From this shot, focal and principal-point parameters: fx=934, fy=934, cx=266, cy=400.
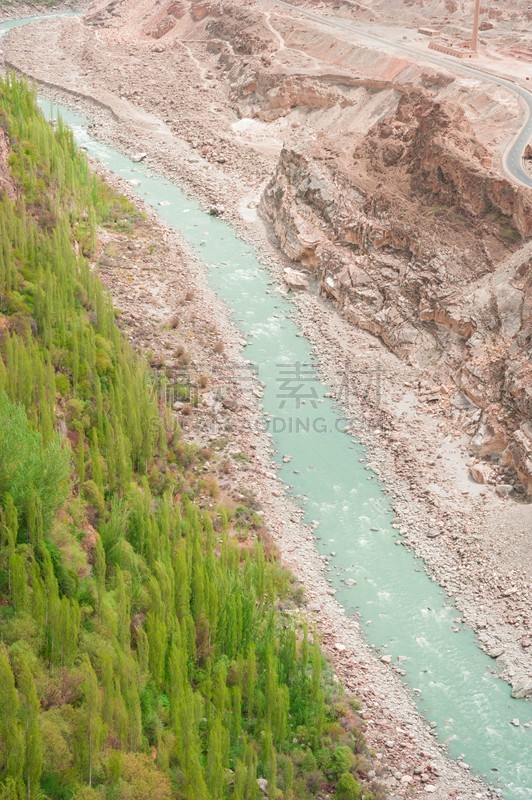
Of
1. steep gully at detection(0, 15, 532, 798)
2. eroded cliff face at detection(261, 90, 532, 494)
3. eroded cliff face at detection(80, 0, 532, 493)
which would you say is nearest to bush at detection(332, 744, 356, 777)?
steep gully at detection(0, 15, 532, 798)

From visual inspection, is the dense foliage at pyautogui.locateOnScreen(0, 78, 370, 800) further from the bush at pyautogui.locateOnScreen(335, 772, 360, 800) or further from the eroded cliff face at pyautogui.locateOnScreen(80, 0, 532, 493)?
the eroded cliff face at pyautogui.locateOnScreen(80, 0, 532, 493)

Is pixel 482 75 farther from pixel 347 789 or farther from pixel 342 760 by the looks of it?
pixel 347 789

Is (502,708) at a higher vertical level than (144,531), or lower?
lower

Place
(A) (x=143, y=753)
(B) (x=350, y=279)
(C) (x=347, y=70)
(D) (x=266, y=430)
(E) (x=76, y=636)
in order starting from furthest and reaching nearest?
(C) (x=347, y=70)
(B) (x=350, y=279)
(D) (x=266, y=430)
(E) (x=76, y=636)
(A) (x=143, y=753)

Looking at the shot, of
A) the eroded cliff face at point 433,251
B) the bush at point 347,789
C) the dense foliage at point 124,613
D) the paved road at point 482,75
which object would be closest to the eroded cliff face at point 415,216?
the eroded cliff face at point 433,251

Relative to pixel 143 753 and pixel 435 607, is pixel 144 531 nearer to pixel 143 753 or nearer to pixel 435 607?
pixel 143 753

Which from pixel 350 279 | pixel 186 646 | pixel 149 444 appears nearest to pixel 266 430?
pixel 149 444

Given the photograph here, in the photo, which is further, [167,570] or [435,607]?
[435,607]
